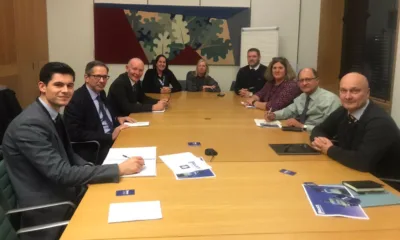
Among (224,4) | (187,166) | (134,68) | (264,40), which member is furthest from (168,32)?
(187,166)

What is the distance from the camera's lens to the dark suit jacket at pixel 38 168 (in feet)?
6.31

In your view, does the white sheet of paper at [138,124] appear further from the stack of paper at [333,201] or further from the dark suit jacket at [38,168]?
the stack of paper at [333,201]

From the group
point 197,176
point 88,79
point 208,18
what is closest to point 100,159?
point 88,79

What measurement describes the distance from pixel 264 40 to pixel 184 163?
482 cm

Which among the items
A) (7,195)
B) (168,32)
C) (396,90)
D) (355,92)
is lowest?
(7,195)

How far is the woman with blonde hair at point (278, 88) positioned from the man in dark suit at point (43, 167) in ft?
8.38

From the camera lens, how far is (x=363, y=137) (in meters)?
2.37

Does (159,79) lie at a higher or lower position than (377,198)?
higher

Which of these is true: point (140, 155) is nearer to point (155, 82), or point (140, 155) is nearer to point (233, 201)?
point (233, 201)

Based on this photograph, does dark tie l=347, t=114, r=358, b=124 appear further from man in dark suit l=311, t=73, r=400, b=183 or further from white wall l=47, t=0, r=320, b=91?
white wall l=47, t=0, r=320, b=91

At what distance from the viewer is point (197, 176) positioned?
81.8 inches

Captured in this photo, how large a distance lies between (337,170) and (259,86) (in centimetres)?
391

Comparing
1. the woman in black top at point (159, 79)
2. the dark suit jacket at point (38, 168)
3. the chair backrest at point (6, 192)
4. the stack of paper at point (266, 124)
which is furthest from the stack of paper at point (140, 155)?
the woman in black top at point (159, 79)

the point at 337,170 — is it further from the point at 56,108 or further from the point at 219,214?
the point at 56,108
